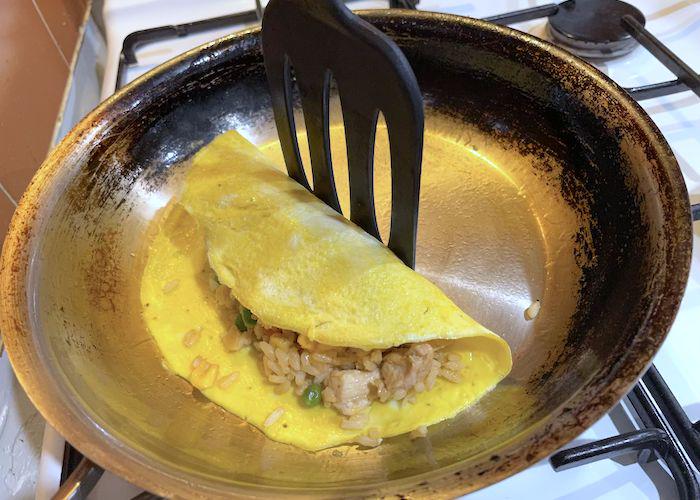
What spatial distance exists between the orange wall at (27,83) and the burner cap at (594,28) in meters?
1.31

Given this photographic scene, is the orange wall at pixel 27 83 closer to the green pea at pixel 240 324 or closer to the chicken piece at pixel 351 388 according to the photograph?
the green pea at pixel 240 324

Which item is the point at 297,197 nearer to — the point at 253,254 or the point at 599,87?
the point at 253,254

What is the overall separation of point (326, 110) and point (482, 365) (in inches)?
19.0

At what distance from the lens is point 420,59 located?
1271mm

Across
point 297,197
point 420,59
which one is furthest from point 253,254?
point 420,59

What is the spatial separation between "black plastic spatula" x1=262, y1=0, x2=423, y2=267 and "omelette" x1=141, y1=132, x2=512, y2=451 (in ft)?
0.23

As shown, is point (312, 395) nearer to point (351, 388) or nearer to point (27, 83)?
point (351, 388)

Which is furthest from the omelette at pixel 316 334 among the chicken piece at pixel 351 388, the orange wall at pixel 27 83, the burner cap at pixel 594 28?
the burner cap at pixel 594 28

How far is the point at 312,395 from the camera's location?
0.95 meters

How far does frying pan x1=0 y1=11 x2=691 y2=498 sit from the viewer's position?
2.54 feet

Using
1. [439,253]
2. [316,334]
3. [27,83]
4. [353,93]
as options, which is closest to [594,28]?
[439,253]

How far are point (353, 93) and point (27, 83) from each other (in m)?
0.97

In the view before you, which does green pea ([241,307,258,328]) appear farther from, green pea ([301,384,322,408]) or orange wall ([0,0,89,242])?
orange wall ([0,0,89,242])

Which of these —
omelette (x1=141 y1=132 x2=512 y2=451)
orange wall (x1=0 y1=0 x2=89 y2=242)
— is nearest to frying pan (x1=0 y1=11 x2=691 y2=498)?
omelette (x1=141 y1=132 x2=512 y2=451)
